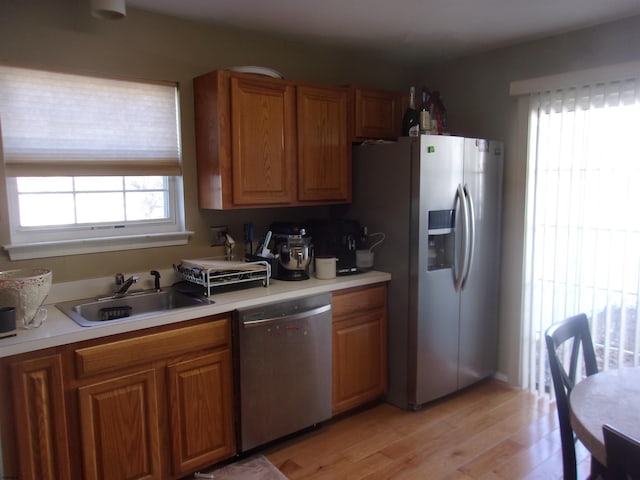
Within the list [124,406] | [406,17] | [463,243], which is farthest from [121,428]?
[406,17]

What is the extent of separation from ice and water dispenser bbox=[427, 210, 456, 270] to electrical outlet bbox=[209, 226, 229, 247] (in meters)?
1.21

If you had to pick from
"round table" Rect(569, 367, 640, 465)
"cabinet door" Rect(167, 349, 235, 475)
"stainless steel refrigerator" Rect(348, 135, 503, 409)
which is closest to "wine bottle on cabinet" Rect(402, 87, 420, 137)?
"stainless steel refrigerator" Rect(348, 135, 503, 409)

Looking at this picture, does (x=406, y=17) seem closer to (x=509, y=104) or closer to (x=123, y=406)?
(x=509, y=104)

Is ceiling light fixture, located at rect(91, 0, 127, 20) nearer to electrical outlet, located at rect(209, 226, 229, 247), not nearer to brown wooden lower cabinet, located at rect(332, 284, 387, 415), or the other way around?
electrical outlet, located at rect(209, 226, 229, 247)

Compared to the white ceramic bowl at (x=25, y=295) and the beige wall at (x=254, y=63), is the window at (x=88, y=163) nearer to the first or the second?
the beige wall at (x=254, y=63)

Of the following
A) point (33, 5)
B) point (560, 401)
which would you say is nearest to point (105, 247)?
point (33, 5)

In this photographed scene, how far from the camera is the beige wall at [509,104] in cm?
306

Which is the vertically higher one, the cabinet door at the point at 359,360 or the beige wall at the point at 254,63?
the beige wall at the point at 254,63

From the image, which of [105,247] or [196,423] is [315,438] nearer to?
[196,423]

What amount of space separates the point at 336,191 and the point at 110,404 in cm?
173

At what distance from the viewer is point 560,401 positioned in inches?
67.1

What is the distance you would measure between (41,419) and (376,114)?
2.51 meters

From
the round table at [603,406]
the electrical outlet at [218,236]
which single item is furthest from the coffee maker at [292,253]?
the round table at [603,406]

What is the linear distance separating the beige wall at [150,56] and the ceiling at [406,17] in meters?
0.11
